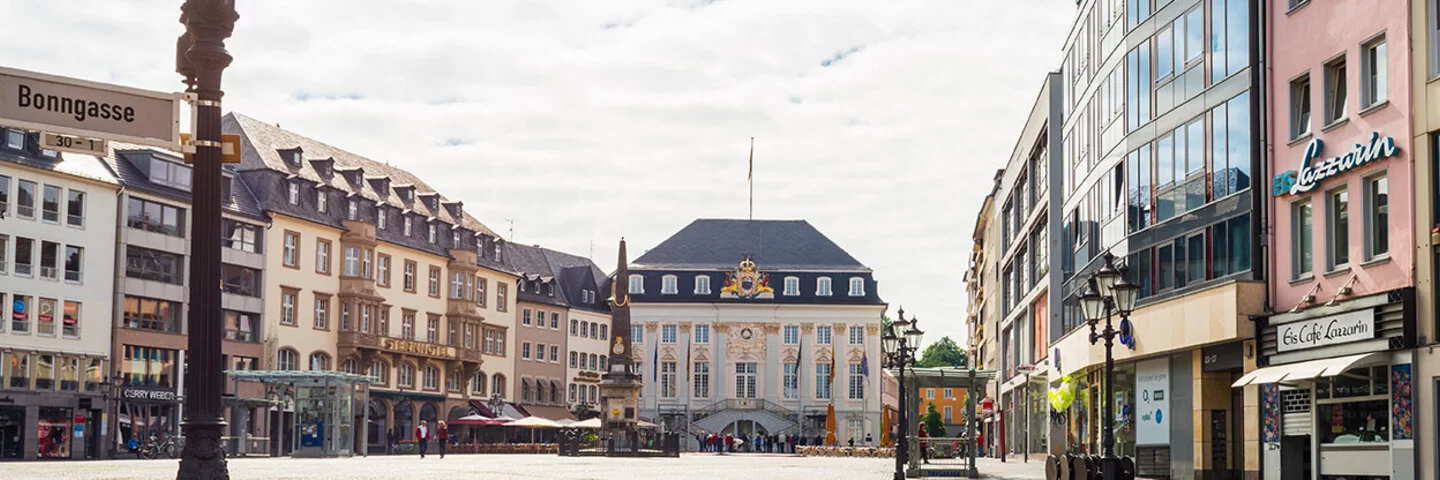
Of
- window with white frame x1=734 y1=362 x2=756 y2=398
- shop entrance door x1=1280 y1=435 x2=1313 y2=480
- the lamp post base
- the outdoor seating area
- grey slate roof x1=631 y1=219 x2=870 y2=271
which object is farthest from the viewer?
grey slate roof x1=631 y1=219 x2=870 y2=271

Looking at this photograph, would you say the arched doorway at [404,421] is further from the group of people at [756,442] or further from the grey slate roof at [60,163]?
the grey slate roof at [60,163]

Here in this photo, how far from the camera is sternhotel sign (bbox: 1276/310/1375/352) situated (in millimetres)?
28734

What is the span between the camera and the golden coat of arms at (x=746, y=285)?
13212cm

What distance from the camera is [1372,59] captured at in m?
29.0

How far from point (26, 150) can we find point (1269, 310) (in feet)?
164

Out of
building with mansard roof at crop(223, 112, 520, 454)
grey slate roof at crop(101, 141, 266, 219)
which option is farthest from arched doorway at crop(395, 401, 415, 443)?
grey slate roof at crop(101, 141, 266, 219)

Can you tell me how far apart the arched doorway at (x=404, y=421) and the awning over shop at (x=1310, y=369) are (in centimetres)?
6697

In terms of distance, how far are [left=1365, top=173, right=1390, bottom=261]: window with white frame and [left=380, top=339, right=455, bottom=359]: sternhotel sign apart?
6737 centimetres

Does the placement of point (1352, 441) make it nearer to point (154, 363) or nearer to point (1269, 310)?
point (1269, 310)

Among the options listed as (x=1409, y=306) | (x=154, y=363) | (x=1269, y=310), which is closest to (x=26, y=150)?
(x=154, y=363)

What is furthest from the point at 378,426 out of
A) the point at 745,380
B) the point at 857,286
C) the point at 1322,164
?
the point at 1322,164

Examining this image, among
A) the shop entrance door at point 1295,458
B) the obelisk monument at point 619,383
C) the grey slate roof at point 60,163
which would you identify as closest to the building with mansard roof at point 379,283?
the grey slate roof at point 60,163

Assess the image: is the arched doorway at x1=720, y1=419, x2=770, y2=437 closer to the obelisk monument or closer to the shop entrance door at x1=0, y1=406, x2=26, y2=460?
the obelisk monument

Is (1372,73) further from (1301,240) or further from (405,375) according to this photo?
(405,375)
